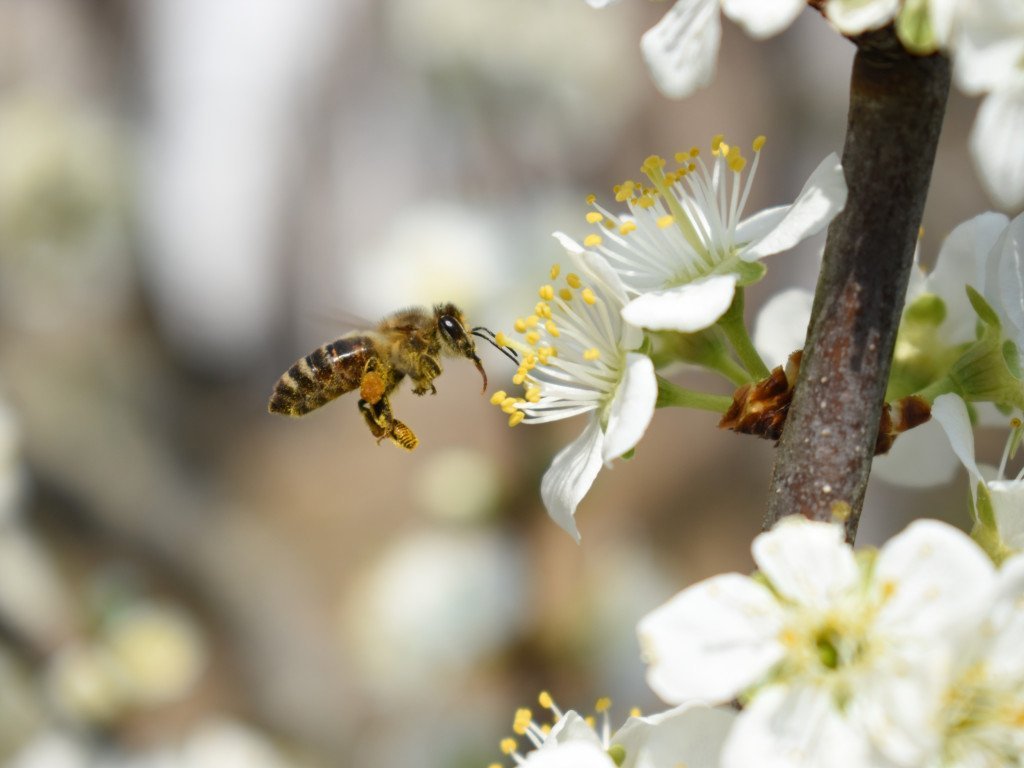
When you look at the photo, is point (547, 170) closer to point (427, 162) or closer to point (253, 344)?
point (427, 162)

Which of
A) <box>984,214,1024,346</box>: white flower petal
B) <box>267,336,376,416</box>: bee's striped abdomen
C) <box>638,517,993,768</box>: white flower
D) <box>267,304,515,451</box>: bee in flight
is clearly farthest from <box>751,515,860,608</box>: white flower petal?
<box>267,336,376,416</box>: bee's striped abdomen

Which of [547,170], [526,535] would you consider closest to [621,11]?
[547,170]

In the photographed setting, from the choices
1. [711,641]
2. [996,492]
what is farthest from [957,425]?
[711,641]

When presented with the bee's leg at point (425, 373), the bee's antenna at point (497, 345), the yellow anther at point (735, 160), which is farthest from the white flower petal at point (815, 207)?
the bee's leg at point (425, 373)

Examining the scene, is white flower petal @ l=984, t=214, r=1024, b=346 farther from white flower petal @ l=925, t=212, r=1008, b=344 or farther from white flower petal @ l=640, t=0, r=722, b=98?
white flower petal @ l=640, t=0, r=722, b=98

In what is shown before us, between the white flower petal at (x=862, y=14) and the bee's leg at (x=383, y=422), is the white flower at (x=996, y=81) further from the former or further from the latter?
the bee's leg at (x=383, y=422)
